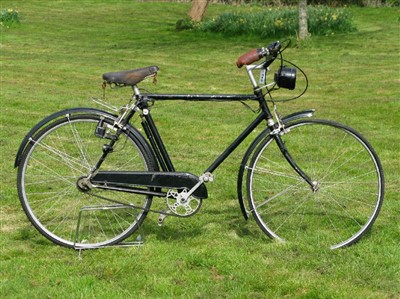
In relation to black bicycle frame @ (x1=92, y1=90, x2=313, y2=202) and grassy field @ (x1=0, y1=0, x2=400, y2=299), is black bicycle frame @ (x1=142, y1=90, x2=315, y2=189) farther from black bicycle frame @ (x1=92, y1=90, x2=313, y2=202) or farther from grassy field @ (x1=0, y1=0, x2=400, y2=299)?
grassy field @ (x1=0, y1=0, x2=400, y2=299)

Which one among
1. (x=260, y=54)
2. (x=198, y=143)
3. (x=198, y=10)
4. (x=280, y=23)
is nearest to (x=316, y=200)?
(x=260, y=54)

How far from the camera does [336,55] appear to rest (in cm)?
1945

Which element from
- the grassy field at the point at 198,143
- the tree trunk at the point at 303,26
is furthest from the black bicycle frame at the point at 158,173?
the tree trunk at the point at 303,26

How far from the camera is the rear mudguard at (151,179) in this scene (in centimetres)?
555

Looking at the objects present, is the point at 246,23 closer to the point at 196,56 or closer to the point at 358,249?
the point at 196,56

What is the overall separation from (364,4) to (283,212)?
3036 centimetres

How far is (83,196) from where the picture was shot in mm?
6219

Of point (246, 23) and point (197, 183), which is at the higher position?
point (197, 183)

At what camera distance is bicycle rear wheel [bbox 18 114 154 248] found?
5582 millimetres

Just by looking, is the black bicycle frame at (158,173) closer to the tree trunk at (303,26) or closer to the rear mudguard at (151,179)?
the rear mudguard at (151,179)

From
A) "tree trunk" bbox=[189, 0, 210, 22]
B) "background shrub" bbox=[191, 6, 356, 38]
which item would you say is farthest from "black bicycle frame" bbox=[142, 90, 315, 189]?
"tree trunk" bbox=[189, 0, 210, 22]

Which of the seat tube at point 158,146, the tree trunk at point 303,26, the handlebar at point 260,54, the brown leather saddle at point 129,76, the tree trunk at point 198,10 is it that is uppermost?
the handlebar at point 260,54

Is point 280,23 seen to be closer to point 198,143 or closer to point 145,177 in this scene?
point 198,143

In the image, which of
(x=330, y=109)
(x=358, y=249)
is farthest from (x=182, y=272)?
(x=330, y=109)
